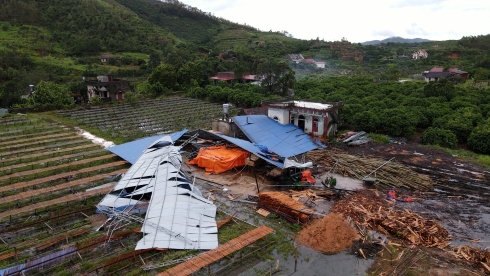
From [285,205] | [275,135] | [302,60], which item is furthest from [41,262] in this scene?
[302,60]

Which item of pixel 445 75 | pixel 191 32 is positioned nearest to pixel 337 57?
pixel 445 75

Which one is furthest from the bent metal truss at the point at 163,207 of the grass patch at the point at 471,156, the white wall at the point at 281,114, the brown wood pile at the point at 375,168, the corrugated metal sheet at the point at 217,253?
the grass patch at the point at 471,156

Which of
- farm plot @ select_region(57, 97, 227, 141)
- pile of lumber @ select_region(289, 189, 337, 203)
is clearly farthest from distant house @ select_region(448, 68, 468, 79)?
pile of lumber @ select_region(289, 189, 337, 203)

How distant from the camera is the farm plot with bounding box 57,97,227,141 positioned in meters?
26.0

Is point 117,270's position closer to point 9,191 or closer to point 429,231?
point 9,191

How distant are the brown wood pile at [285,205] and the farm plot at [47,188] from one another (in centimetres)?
644

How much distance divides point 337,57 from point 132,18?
54.5 m

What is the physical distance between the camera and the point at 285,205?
1320 cm

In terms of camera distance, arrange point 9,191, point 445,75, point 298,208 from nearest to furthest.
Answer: point 298,208 < point 9,191 < point 445,75

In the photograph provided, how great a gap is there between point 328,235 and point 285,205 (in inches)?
85.8

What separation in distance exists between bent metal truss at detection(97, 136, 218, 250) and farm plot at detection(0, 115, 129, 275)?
3.97ft

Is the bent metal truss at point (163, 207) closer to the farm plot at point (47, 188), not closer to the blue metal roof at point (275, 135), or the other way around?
the farm plot at point (47, 188)

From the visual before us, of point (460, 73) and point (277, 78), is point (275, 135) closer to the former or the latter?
point (277, 78)

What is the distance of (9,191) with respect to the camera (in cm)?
1467
